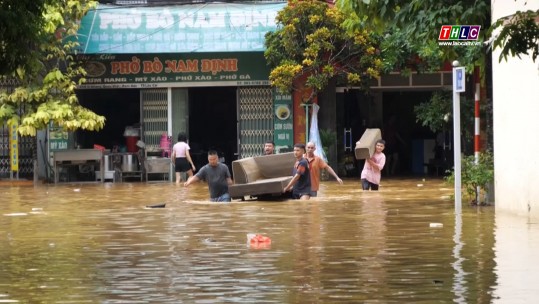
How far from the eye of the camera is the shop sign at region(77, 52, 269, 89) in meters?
35.3

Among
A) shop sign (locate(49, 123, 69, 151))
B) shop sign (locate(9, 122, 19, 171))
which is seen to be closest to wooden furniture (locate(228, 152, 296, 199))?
shop sign (locate(49, 123, 69, 151))

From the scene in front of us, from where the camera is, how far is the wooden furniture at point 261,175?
24.8m

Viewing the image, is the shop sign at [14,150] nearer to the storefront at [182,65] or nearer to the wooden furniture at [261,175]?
the storefront at [182,65]

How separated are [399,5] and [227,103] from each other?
82.7ft

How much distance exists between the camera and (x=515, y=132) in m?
19.7

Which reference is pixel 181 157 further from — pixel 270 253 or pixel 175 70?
pixel 270 253

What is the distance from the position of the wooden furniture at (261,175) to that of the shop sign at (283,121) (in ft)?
28.2

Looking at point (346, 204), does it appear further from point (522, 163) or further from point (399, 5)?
point (399, 5)

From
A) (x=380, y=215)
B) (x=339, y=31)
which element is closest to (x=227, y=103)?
(x=339, y=31)

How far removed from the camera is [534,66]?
1848cm

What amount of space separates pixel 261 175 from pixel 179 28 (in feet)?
29.6

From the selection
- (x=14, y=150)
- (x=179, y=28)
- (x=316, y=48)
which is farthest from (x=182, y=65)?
(x=14, y=150)

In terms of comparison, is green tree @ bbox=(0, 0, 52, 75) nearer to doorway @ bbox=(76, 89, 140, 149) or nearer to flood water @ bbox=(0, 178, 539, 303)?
flood water @ bbox=(0, 178, 539, 303)

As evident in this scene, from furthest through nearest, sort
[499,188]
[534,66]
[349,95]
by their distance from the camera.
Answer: [349,95] < [499,188] < [534,66]
